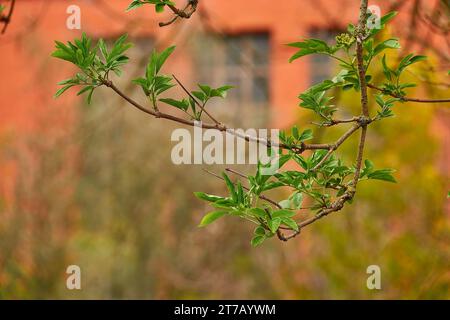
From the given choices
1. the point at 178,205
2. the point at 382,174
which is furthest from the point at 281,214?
the point at 178,205

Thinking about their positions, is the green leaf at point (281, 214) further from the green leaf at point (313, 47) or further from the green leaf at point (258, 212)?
the green leaf at point (313, 47)

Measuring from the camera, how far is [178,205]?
11758mm

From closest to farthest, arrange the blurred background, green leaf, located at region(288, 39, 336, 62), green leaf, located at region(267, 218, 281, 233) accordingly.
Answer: green leaf, located at region(267, 218, 281, 233) → green leaf, located at region(288, 39, 336, 62) → the blurred background

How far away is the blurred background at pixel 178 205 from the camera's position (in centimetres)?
780

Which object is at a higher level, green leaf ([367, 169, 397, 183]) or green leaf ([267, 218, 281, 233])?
green leaf ([367, 169, 397, 183])

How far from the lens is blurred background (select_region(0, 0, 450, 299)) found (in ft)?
25.6

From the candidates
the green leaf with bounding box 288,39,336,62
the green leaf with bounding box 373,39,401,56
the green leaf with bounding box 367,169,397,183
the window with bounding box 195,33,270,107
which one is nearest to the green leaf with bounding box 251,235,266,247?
the green leaf with bounding box 367,169,397,183

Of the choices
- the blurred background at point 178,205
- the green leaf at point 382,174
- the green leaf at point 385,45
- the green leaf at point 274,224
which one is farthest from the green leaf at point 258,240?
the blurred background at point 178,205

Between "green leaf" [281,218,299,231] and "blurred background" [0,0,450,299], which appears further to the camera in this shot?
"blurred background" [0,0,450,299]

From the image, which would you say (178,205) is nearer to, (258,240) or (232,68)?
(232,68)

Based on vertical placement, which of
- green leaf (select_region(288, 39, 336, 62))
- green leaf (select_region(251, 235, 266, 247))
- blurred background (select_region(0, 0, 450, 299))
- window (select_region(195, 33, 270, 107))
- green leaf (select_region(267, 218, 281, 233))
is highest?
window (select_region(195, 33, 270, 107))

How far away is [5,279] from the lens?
917cm

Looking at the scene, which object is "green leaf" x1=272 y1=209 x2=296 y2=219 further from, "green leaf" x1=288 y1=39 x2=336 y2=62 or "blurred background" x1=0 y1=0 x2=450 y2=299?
"blurred background" x1=0 y1=0 x2=450 y2=299
